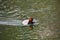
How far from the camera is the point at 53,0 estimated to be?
628 centimetres

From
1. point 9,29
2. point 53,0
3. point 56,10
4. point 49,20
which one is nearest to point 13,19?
point 9,29

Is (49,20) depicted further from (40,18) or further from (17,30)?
(17,30)

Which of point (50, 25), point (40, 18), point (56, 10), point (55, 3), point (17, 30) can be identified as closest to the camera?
point (17, 30)

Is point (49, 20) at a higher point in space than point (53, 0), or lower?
lower

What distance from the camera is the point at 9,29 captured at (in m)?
4.60

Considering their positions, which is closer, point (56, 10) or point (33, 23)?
point (33, 23)

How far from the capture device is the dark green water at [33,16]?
4.44 meters

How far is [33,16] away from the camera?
528cm

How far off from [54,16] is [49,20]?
0.96 ft

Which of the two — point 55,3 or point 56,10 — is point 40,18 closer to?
point 56,10

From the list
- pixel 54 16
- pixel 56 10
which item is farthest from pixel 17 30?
pixel 56 10

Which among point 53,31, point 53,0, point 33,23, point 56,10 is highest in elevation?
point 53,0

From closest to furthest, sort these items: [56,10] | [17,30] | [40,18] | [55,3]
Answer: [17,30] → [40,18] → [56,10] → [55,3]

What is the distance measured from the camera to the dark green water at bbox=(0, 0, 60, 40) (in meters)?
4.44
